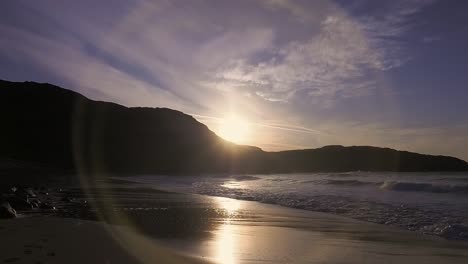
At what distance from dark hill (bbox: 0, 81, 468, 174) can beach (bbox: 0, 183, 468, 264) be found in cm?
6558

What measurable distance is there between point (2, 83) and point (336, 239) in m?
95.6

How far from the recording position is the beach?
21.0ft

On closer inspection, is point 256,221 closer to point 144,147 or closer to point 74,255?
point 74,255

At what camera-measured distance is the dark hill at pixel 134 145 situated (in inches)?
3110

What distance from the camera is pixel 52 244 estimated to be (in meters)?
6.51

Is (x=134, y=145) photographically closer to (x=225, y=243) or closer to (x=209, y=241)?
(x=209, y=241)

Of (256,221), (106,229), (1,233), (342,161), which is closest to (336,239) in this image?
(256,221)

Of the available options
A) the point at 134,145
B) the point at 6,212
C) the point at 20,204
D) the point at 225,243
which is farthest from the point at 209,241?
the point at 134,145

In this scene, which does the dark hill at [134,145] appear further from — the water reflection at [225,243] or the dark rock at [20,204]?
the water reflection at [225,243]

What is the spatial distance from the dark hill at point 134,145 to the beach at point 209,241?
215ft

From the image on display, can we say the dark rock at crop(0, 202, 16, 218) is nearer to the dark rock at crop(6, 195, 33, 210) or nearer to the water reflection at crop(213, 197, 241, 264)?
the dark rock at crop(6, 195, 33, 210)

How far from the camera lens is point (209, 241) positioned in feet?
27.9

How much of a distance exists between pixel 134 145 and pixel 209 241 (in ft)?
267

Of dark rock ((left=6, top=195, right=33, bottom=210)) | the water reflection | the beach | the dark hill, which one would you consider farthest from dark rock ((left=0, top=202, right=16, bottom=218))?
the dark hill
